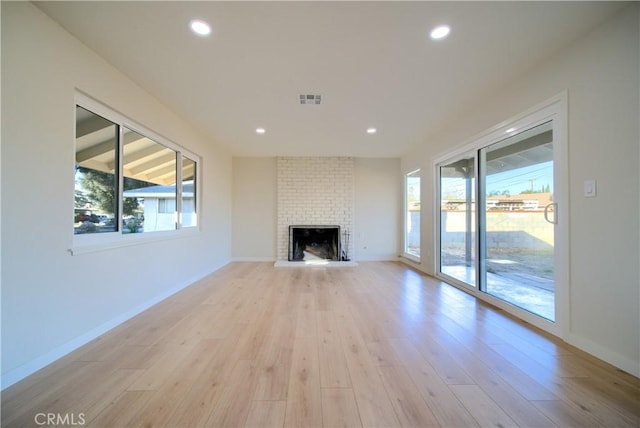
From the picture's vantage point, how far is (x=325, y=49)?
204 centimetres

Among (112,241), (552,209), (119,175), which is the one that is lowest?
(112,241)

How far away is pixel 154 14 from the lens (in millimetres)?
1696

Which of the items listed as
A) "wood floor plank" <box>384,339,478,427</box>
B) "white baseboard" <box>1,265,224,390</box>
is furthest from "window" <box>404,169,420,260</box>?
"white baseboard" <box>1,265,224,390</box>

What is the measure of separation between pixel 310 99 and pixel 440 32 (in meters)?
1.47

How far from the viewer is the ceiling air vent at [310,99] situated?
2826 millimetres

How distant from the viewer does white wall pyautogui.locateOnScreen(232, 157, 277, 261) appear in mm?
5754

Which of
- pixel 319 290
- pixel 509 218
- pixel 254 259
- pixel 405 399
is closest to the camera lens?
pixel 405 399

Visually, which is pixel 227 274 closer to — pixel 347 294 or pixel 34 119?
pixel 347 294

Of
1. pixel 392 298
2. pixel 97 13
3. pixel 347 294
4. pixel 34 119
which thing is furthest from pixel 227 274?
pixel 97 13

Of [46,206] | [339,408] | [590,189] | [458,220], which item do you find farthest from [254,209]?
[590,189]

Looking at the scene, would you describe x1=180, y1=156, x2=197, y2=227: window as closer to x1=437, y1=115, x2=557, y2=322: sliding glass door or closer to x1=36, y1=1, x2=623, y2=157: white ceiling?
x1=36, y1=1, x2=623, y2=157: white ceiling

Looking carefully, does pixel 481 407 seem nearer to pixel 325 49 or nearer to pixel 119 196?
pixel 325 49

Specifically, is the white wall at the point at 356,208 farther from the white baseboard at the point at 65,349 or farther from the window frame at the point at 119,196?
the white baseboard at the point at 65,349

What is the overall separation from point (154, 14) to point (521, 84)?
323cm
